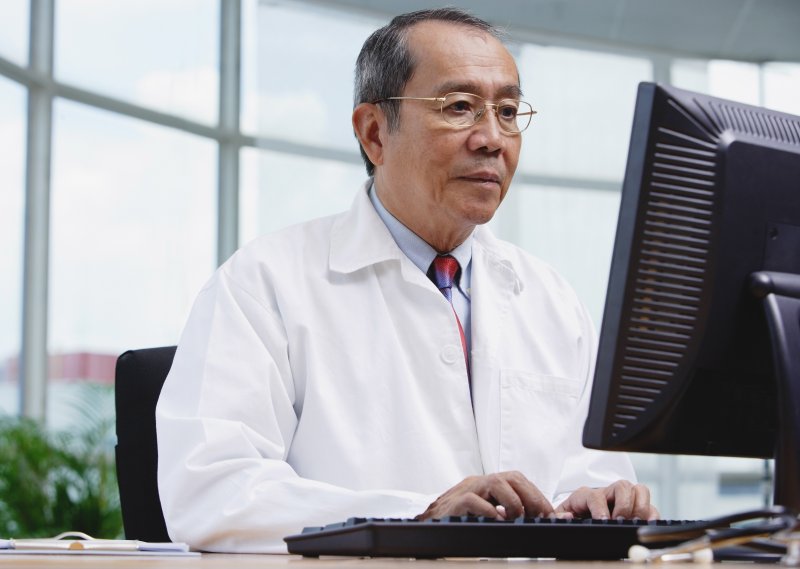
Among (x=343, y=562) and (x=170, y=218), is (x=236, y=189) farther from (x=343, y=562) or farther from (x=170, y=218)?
(x=343, y=562)

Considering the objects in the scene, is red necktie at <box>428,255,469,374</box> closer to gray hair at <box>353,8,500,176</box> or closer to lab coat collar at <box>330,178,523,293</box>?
lab coat collar at <box>330,178,523,293</box>

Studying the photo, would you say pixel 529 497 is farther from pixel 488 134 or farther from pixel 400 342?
pixel 488 134

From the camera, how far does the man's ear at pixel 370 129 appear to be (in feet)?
7.40

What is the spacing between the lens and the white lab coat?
173 centimetres

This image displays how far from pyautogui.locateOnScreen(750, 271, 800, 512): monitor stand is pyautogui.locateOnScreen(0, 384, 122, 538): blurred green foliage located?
383 cm

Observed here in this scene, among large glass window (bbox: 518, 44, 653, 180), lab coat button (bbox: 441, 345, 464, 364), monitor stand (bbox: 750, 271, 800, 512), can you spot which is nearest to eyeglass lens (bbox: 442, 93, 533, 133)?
lab coat button (bbox: 441, 345, 464, 364)

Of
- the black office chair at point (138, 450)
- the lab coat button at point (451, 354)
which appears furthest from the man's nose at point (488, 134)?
the black office chair at point (138, 450)

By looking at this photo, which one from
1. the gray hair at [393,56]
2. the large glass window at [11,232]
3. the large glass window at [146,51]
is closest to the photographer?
the gray hair at [393,56]

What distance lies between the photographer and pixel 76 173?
5215 millimetres

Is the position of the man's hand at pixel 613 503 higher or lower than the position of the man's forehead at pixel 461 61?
lower

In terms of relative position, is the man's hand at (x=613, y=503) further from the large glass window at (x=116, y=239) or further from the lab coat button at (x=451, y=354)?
the large glass window at (x=116, y=239)

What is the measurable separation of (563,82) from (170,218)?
223 centimetres

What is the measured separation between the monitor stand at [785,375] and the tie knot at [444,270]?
1028 mm

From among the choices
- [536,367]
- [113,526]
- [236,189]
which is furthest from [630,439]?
[236,189]
